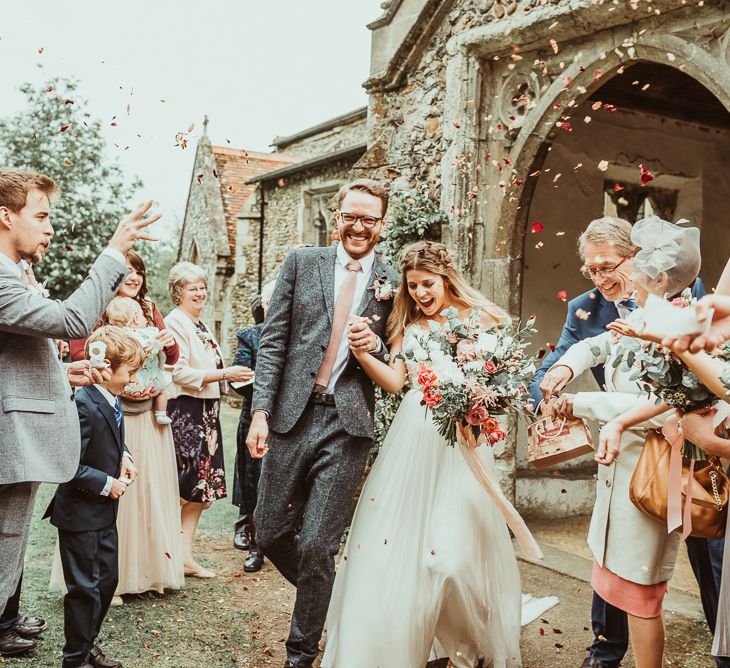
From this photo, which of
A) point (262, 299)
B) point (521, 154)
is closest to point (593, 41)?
point (521, 154)

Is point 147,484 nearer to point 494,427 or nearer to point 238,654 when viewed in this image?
point 238,654

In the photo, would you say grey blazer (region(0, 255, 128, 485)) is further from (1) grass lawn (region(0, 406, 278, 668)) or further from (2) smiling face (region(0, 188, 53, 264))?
(1) grass lawn (region(0, 406, 278, 668))

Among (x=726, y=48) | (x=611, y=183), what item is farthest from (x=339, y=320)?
(x=611, y=183)

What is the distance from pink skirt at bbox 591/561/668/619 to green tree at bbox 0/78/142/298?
18.7 meters

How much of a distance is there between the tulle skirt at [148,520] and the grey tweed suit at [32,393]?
156 centimetres

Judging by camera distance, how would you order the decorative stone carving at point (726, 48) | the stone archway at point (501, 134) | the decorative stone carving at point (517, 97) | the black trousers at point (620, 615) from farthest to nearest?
the decorative stone carving at point (517, 97) → the stone archway at point (501, 134) → the decorative stone carving at point (726, 48) → the black trousers at point (620, 615)

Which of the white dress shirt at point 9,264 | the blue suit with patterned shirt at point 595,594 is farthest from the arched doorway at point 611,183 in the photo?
the white dress shirt at point 9,264

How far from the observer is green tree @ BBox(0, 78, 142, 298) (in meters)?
20.2

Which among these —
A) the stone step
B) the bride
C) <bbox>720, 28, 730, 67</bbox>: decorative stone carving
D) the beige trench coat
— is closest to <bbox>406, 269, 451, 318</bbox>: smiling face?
the bride

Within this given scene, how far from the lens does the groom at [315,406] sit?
3674mm

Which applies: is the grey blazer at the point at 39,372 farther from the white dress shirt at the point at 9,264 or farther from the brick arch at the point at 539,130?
the brick arch at the point at 539,130

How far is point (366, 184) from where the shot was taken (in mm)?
3877

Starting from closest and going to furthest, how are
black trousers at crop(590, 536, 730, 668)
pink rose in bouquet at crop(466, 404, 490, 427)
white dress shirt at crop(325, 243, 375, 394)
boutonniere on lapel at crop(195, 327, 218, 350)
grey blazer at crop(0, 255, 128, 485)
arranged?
grey blazer at crop(0, 255, 128, 485) → pink rose in bouquet at crop(466, 404, 490, 427) → black trousers at crop(590, 536, 730, 668) → white dress shirt at crop(325, 243, 375, 394) → boutonniere on lapel at crop(195, 327, 218, 350)

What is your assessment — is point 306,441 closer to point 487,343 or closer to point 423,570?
point 423,570
